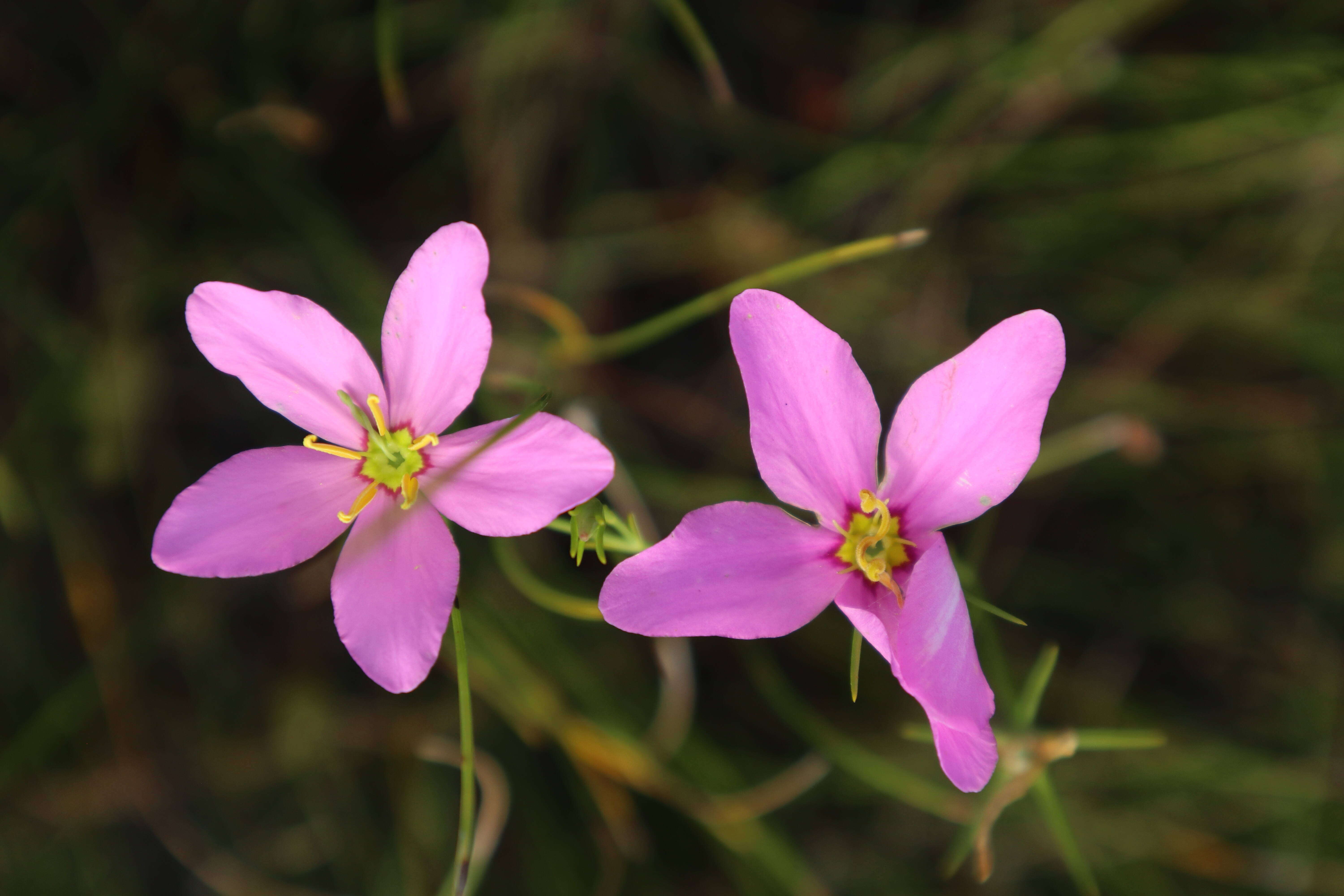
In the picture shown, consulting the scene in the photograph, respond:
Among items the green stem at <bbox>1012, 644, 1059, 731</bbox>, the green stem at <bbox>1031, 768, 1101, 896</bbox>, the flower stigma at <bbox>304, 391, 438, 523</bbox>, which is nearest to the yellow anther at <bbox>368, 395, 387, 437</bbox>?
the flower stigma at <bbox>304, 391, 438, 523</bbox>

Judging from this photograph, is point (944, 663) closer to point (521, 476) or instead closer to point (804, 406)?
point (804, 406)

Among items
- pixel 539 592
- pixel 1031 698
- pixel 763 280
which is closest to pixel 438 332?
pixel 763 280

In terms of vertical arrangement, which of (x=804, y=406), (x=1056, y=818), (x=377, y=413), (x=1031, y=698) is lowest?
(x=1056, y=818)

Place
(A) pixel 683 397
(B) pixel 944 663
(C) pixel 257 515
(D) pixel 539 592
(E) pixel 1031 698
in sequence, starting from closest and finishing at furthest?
(B) pixel 944 663
(C) pixel 257 515
(E) pixel 1031 698
(D) pixel 539 592
(A) pixel 683 397

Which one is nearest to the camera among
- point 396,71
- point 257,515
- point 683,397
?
point 257,515

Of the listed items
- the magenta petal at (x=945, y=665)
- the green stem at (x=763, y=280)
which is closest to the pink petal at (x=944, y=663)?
the magenta petal at (x=945, y=665)

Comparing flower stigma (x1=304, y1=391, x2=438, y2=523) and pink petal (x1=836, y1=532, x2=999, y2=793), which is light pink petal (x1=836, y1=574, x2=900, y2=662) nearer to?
pink petal (x1=836, y1=532, x2=999, y2=793)

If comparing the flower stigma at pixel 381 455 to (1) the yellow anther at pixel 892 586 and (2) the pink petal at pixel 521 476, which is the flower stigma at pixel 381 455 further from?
(1) the yellow anther at pixel 892 586
